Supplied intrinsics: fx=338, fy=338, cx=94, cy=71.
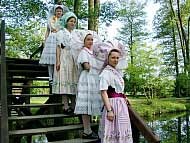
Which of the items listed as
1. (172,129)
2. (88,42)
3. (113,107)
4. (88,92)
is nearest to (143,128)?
(113,107)

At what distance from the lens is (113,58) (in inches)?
183

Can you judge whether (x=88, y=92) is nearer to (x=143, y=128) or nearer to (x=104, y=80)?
(x=104, y=80)

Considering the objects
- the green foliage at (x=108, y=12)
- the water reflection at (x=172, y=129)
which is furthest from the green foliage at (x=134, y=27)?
the green foliage at (x=108, y=12)

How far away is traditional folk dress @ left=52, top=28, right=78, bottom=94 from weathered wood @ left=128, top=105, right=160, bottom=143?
1353 millimetres

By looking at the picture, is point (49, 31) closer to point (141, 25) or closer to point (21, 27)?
point (21, 27)

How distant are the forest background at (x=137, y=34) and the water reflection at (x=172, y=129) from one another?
5315mm

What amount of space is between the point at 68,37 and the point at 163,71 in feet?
91.3

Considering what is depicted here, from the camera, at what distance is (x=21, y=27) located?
50.1 feet

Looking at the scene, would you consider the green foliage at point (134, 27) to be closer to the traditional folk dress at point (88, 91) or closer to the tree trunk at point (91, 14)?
the tree trunk at point (91, 14)

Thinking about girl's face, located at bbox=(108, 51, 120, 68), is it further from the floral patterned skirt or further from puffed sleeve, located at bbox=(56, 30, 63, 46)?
puffed sleeve, located at bbox=(56, 30, 63, 46)

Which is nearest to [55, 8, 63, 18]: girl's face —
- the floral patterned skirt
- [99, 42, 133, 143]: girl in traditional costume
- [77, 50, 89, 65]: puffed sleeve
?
[77, 50, 89, 65]: puffed sleeve

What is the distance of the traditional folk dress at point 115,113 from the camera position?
14.6 ft

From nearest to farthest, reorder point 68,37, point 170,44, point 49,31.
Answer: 1. point 68,37
2. point 49,31
3. point 170,44

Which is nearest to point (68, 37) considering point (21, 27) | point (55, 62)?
point (55, 62)
